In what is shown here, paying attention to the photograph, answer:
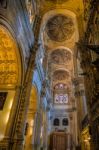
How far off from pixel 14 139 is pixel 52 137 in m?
14.6

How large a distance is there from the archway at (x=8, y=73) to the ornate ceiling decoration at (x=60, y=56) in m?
13.6

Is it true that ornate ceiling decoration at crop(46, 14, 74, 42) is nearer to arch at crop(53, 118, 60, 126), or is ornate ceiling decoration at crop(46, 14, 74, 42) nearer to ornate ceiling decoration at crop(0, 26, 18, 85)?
ornate ceiling decoration at crop(0, 26, 18, 85)

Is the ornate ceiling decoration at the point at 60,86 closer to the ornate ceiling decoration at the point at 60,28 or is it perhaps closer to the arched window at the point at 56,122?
the arched window at the point at 56,122

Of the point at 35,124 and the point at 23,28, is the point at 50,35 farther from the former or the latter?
the point at 35,124

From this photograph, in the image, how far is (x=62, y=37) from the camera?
2286 centimetres

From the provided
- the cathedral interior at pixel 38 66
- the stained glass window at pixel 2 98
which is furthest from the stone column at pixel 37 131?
the stained glass window at pixel 2 98

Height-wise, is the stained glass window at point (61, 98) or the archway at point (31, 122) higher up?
the stained glass window at point (61, 98)

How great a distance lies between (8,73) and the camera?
1151cm

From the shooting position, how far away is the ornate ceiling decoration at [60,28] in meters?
20.9

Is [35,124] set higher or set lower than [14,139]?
higher

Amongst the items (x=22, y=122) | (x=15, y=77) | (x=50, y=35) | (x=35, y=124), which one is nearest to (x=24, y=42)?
(x=15, y=77)

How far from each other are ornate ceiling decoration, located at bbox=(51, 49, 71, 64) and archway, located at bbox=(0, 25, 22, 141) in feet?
44.6

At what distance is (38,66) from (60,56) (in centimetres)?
994

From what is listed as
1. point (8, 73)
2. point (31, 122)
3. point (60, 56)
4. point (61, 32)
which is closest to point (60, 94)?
point (60, 56)
